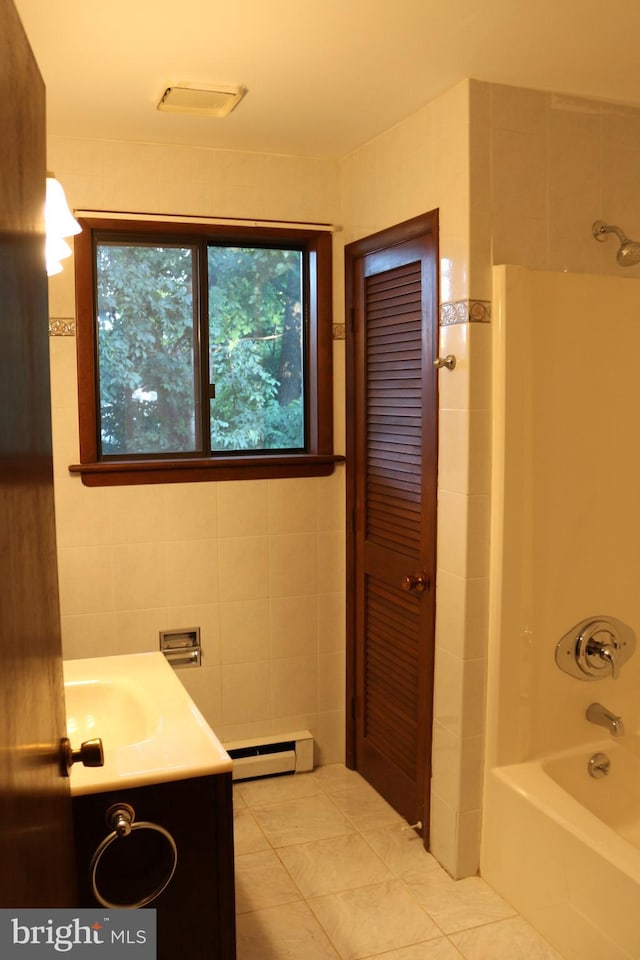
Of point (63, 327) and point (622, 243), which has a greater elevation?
point (622, 243)

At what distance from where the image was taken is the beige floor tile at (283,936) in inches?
88.9

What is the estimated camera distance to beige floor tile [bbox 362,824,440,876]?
2.65m

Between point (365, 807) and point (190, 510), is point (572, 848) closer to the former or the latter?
point (365, 807)

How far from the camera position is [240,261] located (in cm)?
317

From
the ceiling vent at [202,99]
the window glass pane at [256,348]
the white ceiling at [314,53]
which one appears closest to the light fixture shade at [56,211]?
the white ceiling at [314,53]

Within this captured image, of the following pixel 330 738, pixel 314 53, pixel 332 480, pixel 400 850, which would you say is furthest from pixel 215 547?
pixel 314 53

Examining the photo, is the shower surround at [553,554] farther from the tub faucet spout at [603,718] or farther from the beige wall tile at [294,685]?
the beige wall tile at [294,685]

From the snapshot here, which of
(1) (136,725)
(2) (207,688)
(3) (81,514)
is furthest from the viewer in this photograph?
(2) (207,688)

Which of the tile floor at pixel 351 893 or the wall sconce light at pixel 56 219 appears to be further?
the tile floor at pixel 351 893

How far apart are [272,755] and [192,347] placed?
5.16 ft

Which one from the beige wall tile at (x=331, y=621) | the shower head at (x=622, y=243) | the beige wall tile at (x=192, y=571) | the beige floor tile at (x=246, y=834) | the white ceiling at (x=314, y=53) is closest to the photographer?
the white ceiling at (x=314, y=53)

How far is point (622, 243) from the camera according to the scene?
251 centimetres

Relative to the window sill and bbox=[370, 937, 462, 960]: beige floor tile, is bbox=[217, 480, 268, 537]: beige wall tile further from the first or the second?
bbox=[370, 937, 462, 960]: beige floor tile

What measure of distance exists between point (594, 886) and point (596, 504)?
105 centimetres
